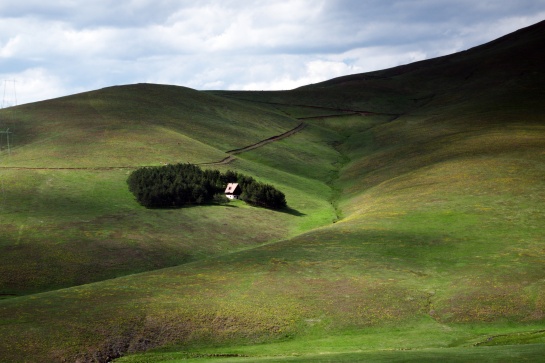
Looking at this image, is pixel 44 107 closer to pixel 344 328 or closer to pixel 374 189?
pixel 374 189

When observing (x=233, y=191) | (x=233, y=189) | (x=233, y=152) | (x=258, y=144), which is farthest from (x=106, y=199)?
(x=258, y=144)

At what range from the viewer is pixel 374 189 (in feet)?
343

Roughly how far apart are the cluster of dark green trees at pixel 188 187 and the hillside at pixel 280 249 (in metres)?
3.08

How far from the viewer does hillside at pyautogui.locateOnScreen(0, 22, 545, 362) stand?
147ft

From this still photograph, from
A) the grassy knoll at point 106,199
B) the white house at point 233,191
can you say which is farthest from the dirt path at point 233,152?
the white house at point 233,191

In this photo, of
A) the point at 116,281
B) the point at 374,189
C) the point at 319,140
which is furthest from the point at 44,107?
the point at 116,281

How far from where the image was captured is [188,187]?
322 ft

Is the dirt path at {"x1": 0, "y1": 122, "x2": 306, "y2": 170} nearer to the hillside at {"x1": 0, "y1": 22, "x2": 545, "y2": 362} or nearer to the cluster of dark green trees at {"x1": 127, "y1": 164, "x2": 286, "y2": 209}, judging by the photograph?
the hillside at {"x1": 0, "y1": 22, "x2": 545, "y2": 362}

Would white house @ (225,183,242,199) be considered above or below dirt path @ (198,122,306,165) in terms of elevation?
below

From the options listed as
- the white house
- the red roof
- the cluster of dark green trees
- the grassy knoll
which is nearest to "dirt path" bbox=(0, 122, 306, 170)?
the grassy knoll

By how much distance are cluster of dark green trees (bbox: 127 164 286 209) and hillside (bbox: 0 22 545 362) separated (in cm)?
308

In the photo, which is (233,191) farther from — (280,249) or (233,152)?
(280,249)

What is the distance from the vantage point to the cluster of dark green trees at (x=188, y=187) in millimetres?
94625

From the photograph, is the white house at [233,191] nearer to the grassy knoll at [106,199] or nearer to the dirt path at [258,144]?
the grassy knoll at [106,199]
